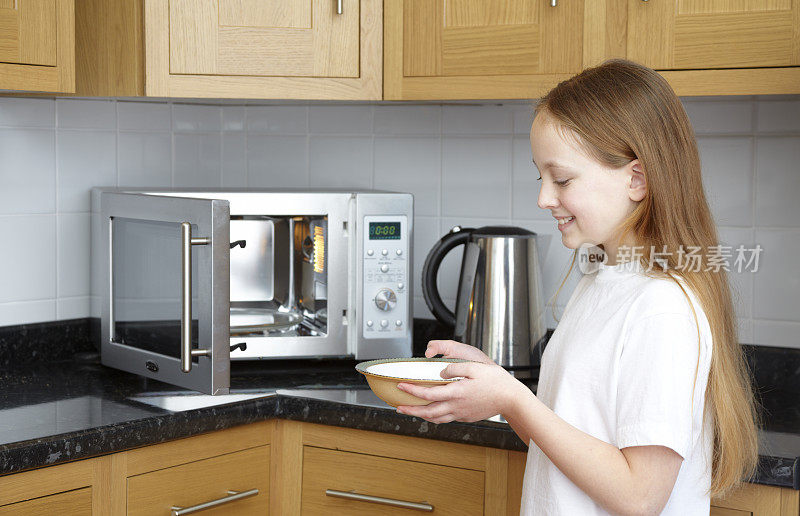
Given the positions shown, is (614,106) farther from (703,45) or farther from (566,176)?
(703,45)

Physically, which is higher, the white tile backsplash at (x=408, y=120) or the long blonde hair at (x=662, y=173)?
the white tile backsplash at (x=408, y=120)

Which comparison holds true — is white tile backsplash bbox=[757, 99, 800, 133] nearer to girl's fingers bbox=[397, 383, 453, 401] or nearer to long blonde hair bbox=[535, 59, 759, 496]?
long blonde hair bbox=[535, 59, 759, 496]

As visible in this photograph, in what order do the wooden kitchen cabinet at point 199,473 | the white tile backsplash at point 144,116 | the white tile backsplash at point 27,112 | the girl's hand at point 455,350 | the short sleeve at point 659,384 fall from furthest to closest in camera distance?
the white tile backsplash at point 144,116
the white tile backsplash at point 27,112
the wooden kitchen cabinet at point 199,473
the girl's hand at point 455,350
the short sleeve at point 659,384

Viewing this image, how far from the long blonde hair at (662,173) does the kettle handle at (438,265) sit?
0.66 meters

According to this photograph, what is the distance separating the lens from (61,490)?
127 cm

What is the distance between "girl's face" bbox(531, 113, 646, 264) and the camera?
3.32 feet

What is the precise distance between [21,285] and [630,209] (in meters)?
1.30

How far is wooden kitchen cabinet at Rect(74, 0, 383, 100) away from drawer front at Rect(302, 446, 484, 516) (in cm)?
66

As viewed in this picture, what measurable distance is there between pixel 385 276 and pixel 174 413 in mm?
494

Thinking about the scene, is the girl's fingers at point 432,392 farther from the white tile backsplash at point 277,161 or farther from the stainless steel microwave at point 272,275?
the white tile backsplash at point 277,161

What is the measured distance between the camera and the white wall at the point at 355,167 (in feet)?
5.58

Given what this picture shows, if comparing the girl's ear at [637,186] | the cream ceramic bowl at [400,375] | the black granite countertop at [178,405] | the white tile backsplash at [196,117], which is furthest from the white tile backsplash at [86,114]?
the girl's ear at [637,186]

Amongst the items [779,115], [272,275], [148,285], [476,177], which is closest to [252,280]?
[272,275]

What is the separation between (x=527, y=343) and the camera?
1646 millimetres
